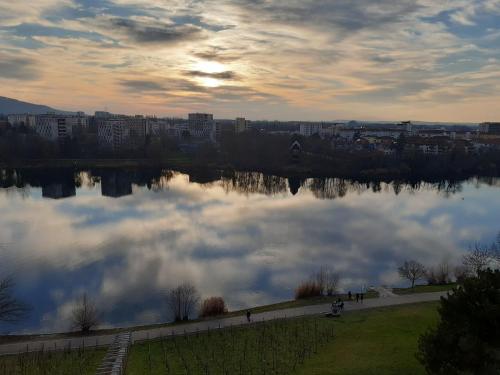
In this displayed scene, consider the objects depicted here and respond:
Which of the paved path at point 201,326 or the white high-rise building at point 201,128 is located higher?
the white high-rise building at point 201,128

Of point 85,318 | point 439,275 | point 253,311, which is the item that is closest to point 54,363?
point 85,318

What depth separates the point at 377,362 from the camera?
1641cm

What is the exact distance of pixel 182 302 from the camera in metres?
24.3

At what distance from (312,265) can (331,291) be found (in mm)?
6092

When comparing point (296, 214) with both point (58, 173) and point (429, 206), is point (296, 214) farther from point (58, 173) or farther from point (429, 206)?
point (58, 173)

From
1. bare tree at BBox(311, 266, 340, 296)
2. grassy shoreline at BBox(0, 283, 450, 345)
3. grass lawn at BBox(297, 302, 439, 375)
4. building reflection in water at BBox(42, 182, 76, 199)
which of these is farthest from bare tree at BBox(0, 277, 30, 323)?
building reflection in water at BBox(42, 182, 76, 199)

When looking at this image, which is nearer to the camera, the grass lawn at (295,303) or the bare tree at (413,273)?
the grass lawn at (295,303)

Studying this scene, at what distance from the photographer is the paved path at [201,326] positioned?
19281mm

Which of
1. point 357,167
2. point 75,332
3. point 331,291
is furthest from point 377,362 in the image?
point 357,167

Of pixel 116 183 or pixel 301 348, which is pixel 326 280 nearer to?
pixel 301 348

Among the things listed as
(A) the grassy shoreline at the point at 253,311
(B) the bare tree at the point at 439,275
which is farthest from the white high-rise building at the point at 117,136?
(A) the grassy shoreline at the point at 253,311

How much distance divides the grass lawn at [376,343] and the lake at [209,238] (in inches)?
247

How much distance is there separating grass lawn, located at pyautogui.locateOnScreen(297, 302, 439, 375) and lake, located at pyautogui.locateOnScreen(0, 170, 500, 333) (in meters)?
6.28

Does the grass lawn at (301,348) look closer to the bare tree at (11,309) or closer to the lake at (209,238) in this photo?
the lake at (209,238)
